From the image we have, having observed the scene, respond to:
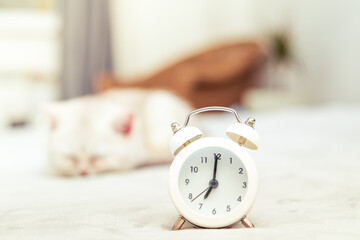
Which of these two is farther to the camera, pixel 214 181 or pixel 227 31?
pixel 227 31

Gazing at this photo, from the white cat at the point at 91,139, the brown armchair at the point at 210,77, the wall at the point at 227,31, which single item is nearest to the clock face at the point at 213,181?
the white cat at the point at 91,139

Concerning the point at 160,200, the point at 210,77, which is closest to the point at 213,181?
the point at 160,200

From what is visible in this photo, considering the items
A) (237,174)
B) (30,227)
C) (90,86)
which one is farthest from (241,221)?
(90,86)

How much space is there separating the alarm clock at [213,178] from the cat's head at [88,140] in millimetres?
607

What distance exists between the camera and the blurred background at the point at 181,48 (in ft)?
11.8

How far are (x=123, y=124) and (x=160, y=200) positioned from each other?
438 mm

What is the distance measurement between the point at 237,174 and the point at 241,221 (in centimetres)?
8

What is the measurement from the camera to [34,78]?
152 inches

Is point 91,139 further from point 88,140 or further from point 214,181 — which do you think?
point 214,181

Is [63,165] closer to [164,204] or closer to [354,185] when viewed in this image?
[164,204]

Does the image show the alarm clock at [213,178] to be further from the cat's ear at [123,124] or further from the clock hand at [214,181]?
the cat's ear at [123,124]

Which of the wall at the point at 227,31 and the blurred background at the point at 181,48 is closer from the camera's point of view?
the blurred background at the point at 181,48

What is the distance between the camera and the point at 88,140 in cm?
133

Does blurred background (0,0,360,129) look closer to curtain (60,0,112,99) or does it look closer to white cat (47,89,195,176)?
curtain (60,0,112,99)
